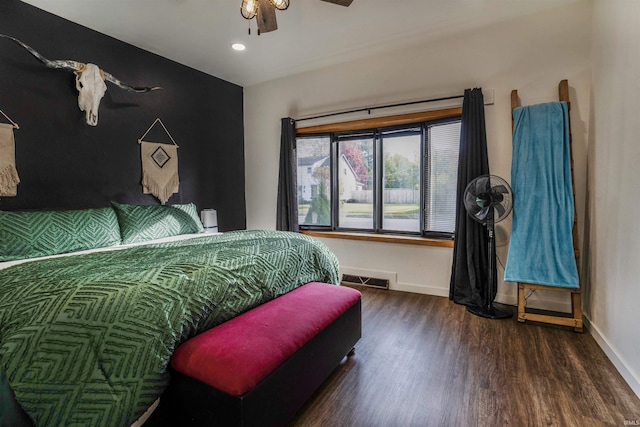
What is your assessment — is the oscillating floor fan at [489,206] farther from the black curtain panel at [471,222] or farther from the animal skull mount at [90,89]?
the animal skull mount at [90,89]

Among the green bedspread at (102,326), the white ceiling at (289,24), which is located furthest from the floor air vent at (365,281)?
the white ceiling at (289,24)

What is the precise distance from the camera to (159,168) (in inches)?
128

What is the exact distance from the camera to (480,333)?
2.27m

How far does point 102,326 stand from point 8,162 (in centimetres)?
214

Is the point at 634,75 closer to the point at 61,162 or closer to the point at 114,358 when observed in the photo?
the point at 114,358

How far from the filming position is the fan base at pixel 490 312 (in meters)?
2.53

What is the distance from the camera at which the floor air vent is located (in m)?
3.40

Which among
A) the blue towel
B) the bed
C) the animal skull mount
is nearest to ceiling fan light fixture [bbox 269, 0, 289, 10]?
the bed

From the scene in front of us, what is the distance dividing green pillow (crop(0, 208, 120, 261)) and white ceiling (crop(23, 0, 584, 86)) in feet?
5.67

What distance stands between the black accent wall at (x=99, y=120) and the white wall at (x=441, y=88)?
0.65 meters

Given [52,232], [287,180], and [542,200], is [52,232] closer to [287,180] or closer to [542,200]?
[287,180]

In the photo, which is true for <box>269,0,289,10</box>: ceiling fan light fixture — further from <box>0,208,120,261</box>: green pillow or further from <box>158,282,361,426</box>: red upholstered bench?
<box>0,208,120,261</box>: green pillow

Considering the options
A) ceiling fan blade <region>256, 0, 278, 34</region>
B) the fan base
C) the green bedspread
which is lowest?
the fan base

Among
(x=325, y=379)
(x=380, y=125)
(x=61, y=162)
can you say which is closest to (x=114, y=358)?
(x=325, y=379)
